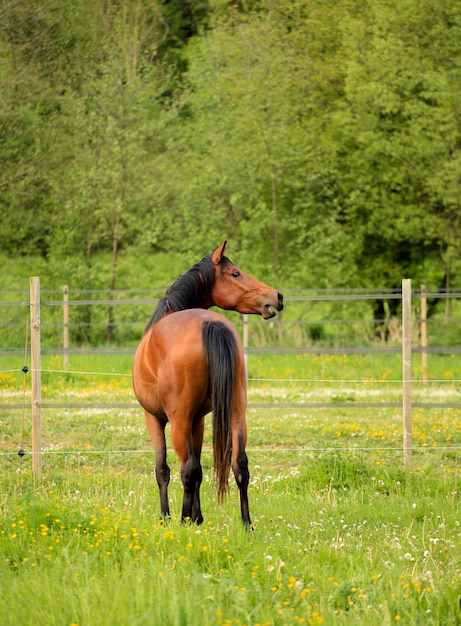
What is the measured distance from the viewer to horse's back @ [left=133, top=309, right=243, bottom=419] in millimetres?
6547

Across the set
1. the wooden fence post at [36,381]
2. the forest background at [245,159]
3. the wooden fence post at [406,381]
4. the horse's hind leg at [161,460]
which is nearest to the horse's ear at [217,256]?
the horse's hind leg at [161,460]

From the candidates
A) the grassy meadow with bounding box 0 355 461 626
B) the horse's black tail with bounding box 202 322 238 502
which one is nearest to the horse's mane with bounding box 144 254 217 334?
the horse's black tail with bounding box 202 322 238 502

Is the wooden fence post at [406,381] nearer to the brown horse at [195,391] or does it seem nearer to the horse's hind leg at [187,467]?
the brown horse at [195,391]

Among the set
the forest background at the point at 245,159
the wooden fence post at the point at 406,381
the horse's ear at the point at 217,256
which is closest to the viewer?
the horse's ear at the point at 217,256

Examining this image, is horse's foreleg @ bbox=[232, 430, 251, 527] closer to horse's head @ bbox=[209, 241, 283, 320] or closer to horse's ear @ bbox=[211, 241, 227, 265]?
horse's head @ bbox=[209, 241, 283, 320]

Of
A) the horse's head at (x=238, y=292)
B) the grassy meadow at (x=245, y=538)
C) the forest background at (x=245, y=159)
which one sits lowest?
the grassy meadow at (x=245, y=538)

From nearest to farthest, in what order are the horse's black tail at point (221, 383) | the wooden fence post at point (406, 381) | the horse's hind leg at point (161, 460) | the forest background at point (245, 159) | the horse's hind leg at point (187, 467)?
the horse's black tail at point (221, 383), the horse's hind leg at point (187, 467), the horse's hind leg at point (161, 460), the wooden fence post at point (406, 381), the forest background at point (245, 159)

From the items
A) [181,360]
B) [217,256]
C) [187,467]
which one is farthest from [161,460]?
[217,256]

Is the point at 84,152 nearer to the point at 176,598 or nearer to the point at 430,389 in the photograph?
the point at 430,389

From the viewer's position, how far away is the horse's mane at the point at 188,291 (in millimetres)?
7199

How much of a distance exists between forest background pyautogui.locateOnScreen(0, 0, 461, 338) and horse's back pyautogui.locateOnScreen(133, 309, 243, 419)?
1524 cm

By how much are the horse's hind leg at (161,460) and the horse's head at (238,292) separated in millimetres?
1057

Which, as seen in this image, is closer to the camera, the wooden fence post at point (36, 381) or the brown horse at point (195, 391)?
the brown horse at point (195, 391)

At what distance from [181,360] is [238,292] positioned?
1127mm
